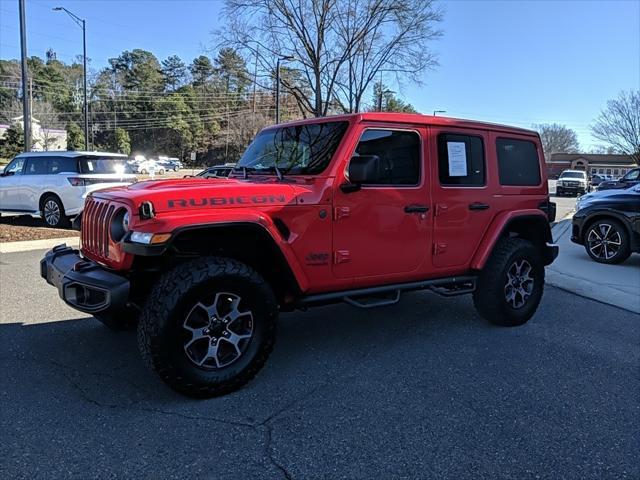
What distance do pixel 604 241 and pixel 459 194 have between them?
5.87 m

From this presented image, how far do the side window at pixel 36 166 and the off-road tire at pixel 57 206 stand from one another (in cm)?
58

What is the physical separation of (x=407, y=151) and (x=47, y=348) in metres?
3.36

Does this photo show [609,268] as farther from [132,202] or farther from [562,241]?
[132,202]

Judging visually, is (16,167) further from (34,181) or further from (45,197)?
(45,197)

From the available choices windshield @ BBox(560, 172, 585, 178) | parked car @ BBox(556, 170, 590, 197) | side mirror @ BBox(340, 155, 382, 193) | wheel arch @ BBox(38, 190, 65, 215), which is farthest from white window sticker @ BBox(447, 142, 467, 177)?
windshield @ BBox(560, 172, 585, 178)

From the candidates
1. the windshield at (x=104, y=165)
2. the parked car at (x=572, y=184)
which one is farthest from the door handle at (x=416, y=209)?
the parked car at (x=572, y=184)

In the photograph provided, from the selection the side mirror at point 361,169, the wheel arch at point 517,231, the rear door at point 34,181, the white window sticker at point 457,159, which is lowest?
the wheel arch at point 517,231

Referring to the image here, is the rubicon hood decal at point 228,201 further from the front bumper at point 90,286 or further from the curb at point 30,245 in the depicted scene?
the curb at point 30,245

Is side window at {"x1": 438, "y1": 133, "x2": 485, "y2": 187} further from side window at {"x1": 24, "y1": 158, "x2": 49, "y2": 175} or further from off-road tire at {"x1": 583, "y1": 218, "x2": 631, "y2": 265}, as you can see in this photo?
side window at {"x1": 24, "y1": 158, "x2": 49, "y2": 175}

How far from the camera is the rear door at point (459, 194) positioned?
4320 mm

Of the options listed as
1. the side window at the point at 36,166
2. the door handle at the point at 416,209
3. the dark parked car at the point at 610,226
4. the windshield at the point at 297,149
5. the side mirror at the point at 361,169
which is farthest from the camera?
the side window at the point at 36,166

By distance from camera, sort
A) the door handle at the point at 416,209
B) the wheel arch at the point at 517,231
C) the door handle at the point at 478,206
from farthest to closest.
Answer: the wheel arch at the point at 517,231 → the door handle at the point at 478,206 → the door handle at the point at 416,209

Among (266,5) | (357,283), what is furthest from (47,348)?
(266,5)

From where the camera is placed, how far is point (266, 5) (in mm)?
23062
